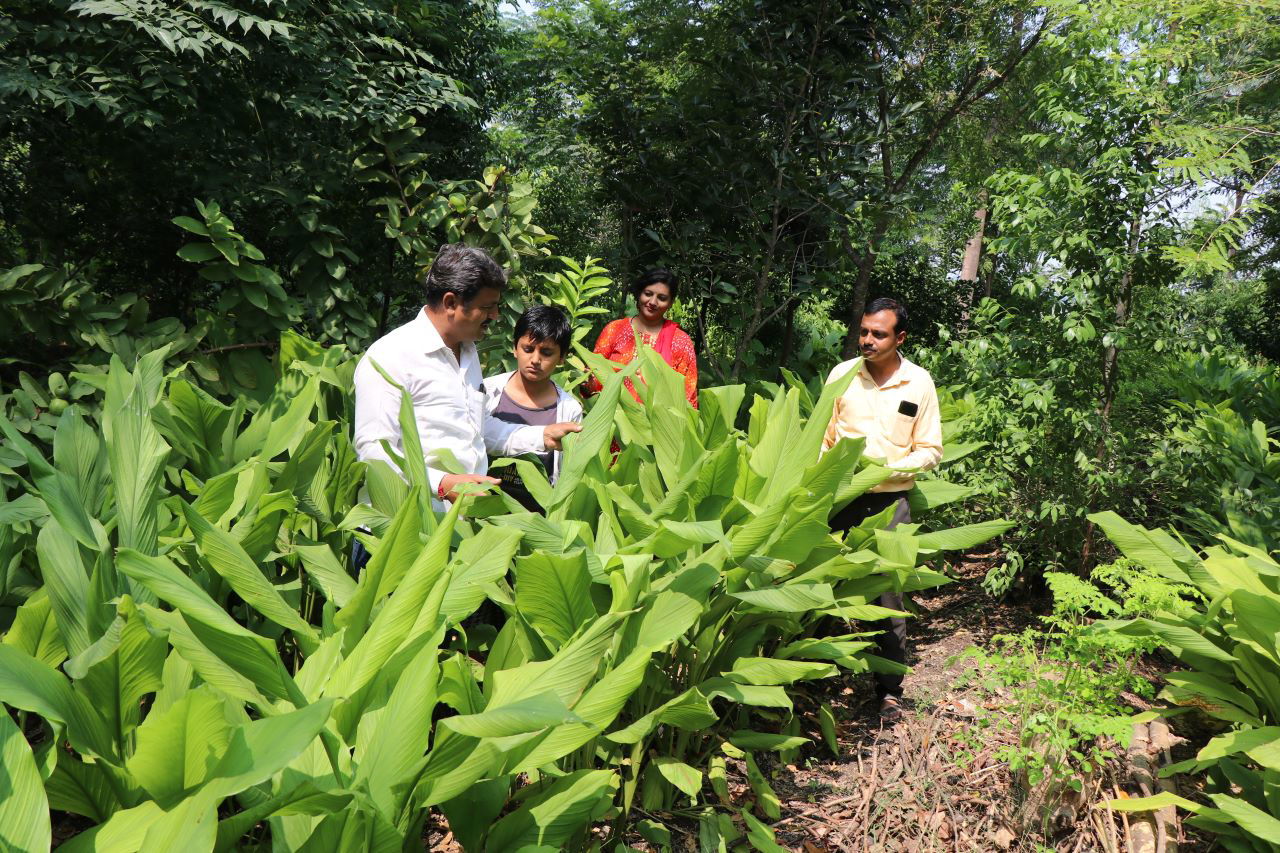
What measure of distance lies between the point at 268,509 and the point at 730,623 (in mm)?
1389

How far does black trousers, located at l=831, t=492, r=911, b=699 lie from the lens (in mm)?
3027

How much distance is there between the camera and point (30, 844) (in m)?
1.12

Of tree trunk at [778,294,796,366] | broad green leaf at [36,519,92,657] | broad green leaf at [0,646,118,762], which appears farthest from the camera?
tree trunk at [778,294,796,366]

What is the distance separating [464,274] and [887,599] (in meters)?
1.79

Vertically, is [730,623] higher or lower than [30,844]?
lower

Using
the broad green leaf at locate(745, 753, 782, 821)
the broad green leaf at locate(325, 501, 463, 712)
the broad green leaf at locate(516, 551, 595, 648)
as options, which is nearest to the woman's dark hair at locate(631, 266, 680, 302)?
the broad green leaf at locate(745, 753, 782, 821)

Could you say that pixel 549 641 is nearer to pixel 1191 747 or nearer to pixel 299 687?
pixel 299 687

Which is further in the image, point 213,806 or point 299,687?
point 299,687

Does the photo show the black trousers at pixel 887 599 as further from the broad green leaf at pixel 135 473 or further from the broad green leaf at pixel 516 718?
the broad green leaf at pixel 135 473

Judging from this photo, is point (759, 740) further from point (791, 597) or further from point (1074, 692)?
point (1074, 692)

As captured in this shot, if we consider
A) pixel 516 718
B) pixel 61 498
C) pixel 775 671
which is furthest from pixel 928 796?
pixel 61 498

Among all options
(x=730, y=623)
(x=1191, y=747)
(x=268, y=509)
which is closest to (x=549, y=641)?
(x=268, y=509)

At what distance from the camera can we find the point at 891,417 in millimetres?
3199

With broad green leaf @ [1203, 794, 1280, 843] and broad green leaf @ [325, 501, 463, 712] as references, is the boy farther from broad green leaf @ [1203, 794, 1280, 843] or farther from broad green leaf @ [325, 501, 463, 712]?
broad green leaf @ [1203, 794, 1280, 843]
